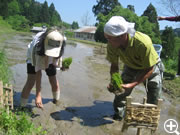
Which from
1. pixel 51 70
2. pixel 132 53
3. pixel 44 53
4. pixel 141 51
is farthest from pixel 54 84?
pixel 141 51

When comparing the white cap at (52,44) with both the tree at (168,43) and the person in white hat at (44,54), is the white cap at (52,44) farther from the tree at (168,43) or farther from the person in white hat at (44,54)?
the tree at (168,43)

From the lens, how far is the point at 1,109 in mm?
2789

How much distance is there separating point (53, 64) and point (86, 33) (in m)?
69.0

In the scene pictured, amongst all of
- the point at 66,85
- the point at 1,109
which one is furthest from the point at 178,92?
the point at 1,109

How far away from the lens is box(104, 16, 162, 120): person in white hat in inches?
105

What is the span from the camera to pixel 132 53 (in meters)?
2.97

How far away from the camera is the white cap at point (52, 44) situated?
302cm

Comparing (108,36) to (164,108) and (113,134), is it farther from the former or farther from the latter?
(164,108)

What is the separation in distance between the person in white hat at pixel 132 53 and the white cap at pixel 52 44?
77 cm

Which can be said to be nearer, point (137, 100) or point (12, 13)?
point (137, 100)

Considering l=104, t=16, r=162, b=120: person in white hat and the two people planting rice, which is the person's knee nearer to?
the two people planting rice

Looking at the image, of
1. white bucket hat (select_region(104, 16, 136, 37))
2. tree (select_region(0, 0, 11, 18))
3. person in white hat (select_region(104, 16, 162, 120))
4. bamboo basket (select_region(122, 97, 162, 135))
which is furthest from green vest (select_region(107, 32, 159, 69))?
tree (select_region(0, 0, 11, 18))

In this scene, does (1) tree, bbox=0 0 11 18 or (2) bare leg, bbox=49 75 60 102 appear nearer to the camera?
(2) bare leg, bbox=49 75 60 102

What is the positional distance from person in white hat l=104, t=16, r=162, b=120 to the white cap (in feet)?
2.54
